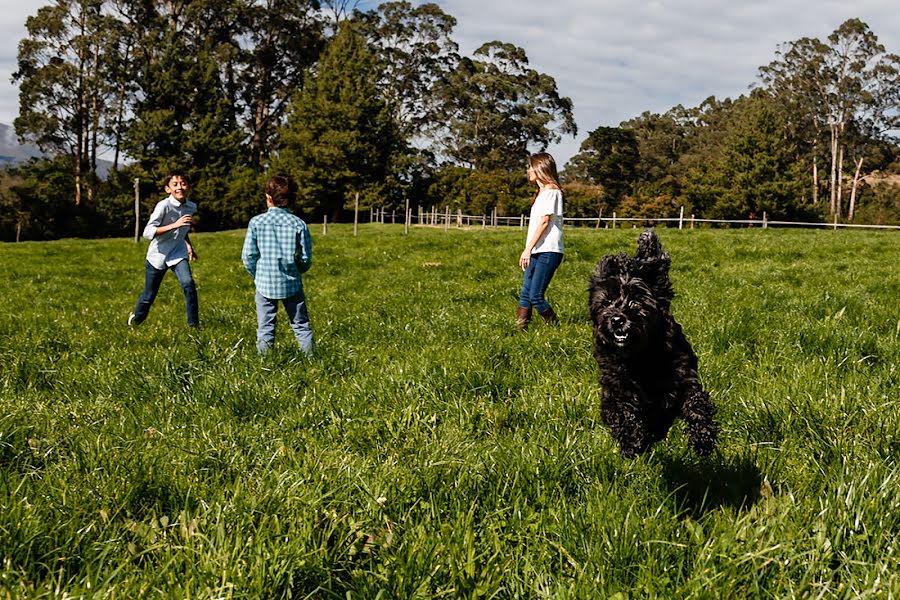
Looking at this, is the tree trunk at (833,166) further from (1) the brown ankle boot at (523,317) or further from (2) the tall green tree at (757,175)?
(1) the brown ankle boot at (523,317)

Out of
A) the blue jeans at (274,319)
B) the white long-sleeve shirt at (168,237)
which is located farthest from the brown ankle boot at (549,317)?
the white long-sleeve shirt at (168,237)

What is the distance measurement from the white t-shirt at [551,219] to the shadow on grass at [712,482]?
454 centimetres

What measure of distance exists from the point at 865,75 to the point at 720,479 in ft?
273

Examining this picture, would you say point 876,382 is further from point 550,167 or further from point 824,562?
point 550,167

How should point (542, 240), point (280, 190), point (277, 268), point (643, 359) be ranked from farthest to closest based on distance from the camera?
1. point (542, 240)
2. point (280, 190)
3. point (277, 268)
4. point (643, 359)

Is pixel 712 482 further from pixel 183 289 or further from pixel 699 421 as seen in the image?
pixel 183 289

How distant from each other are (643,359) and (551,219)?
185 inches

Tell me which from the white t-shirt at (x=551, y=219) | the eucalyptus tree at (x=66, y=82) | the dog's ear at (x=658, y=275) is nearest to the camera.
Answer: the dog's ear at (x=658, y=275)

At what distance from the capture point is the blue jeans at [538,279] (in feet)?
25.9

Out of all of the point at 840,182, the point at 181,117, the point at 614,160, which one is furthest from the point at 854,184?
the point at 181,117

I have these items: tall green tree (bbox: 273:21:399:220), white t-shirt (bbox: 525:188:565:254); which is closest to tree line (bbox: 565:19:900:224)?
tall green tree (bbox: 273:21:399:220)

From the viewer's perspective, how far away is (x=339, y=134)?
62812 mm

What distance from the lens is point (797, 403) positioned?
431 centimetres

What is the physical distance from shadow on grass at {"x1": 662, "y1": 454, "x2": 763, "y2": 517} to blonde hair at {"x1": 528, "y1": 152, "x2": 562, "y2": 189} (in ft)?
15.8
